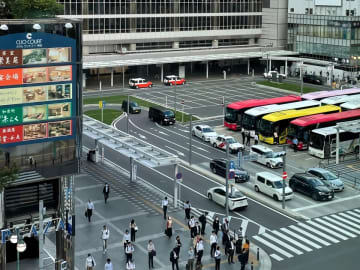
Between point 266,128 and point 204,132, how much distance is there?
6360 mm

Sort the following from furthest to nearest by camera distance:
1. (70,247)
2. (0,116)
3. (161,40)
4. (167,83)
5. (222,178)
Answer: (161,40) < (167,83) < (222,178) < (70,247) < (0,116)

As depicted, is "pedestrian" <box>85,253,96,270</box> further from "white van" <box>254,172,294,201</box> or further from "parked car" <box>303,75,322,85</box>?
"parked car" <box>303,75,322,85</box>

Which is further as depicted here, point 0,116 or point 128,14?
point 128,14

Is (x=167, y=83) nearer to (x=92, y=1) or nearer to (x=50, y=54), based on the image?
(x=92, y=1)

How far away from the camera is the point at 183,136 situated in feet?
230

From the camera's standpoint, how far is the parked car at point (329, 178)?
5262cm

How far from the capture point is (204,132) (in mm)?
68250

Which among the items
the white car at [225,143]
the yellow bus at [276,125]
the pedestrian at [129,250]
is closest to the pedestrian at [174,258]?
the pedestrian at [129,250]

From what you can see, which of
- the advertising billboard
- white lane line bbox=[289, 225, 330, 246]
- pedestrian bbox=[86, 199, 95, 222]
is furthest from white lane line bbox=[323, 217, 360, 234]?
the advertising billboard

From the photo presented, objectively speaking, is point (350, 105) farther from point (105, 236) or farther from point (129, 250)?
point (129, 250)

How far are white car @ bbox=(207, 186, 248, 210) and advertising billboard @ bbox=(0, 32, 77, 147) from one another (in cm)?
1614

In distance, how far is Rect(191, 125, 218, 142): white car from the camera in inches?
2661

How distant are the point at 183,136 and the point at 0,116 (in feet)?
126

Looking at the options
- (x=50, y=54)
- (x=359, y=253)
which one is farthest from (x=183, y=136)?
(x=50, y=54)
